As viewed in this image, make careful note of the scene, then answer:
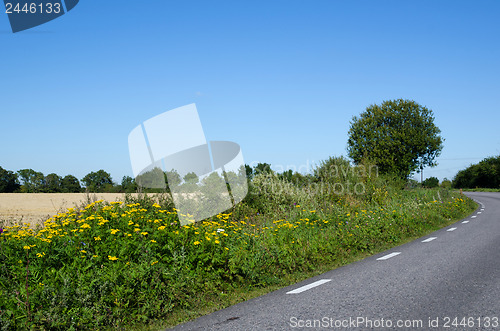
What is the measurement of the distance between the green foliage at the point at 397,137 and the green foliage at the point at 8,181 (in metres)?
37.8

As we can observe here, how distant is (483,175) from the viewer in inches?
3004

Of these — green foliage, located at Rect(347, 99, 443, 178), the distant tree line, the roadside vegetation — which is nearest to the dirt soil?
the roadside vegetation

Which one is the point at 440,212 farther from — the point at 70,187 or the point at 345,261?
the point at 70,187

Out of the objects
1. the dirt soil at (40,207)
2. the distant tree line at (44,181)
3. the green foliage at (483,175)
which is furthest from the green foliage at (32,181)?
the green foliage at (483,175)

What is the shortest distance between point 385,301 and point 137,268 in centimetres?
324

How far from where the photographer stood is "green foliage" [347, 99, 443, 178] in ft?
137

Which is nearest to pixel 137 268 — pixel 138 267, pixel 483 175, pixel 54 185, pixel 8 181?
pixel 138 267

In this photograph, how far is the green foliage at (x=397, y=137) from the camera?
41906mm

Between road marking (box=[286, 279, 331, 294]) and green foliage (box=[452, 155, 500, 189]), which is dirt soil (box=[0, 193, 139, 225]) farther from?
green foliage (box=[452, 155, 500, 189])

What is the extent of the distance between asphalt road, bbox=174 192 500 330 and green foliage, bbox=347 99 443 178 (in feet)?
118

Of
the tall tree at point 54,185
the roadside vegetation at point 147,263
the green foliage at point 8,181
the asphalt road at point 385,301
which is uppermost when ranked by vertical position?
the green foliage at point 8,181

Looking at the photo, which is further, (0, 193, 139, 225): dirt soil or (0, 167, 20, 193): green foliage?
(0, 167, 20, 193): green foliage

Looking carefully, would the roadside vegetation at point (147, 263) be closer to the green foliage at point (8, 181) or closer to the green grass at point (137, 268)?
the green grass at point (137, 268)

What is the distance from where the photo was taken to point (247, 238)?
23.4 ft
